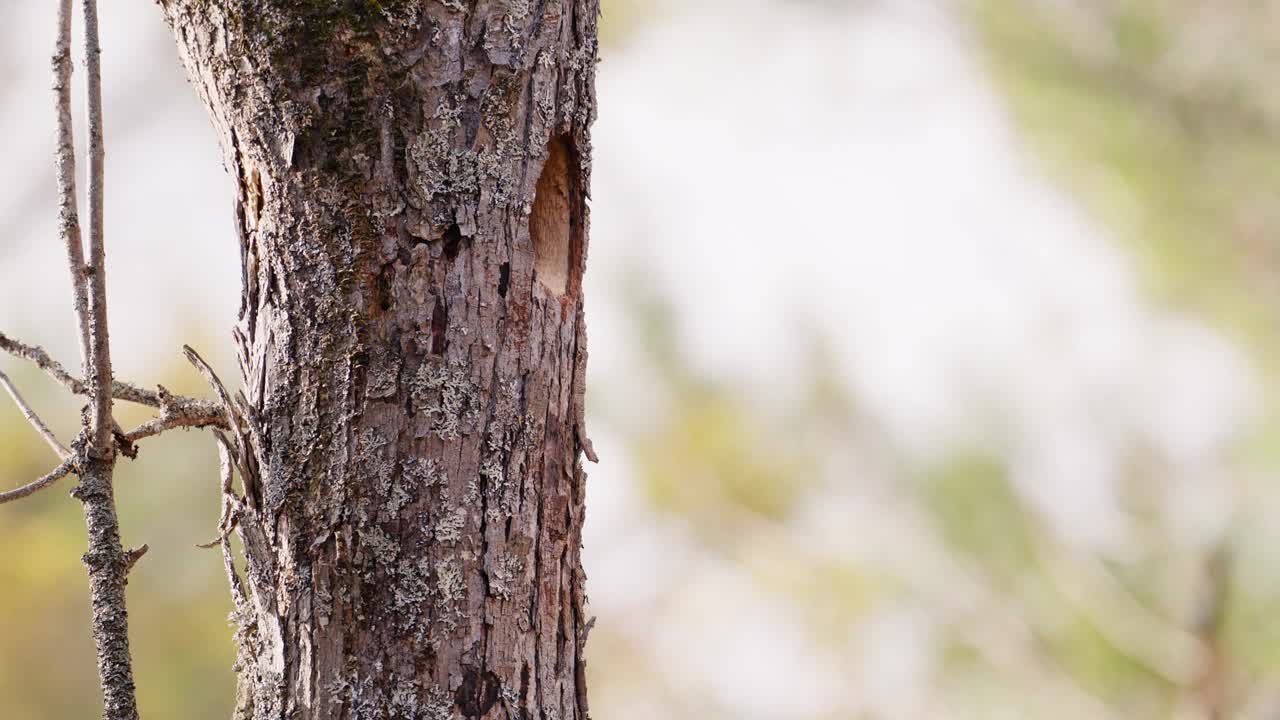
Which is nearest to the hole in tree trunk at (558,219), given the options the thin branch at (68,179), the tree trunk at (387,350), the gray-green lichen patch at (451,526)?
the tree trunk at (387,350)

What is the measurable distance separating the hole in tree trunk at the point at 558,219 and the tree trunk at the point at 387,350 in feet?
0.09

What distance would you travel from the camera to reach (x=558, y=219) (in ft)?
1.88

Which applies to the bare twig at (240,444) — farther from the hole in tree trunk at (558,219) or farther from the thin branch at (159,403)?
the hole in tree trunk at (558,219)

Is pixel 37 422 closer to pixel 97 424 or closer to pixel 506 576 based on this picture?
pixel 97 424

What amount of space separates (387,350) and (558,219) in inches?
4.9

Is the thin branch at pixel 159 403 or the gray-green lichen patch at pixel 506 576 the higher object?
the thin branch at pixel 159 403

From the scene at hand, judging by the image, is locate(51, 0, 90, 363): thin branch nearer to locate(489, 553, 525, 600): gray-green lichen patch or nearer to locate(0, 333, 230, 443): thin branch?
locate(0, 333, 230, 443): thin branch

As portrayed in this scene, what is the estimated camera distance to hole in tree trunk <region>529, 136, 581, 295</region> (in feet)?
1.85

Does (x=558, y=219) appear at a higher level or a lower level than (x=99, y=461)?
higher

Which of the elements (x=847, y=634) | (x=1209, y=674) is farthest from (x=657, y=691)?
(x=1209, y=674)

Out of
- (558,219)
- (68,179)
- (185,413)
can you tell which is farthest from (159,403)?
(558,219)

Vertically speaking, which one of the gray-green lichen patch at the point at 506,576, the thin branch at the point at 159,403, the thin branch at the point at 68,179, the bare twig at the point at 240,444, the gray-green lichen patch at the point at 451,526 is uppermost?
the thin branch at the point at 68,179

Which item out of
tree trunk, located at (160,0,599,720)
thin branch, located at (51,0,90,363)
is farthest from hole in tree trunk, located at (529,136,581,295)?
thin branch, located at (51,0,90,363)

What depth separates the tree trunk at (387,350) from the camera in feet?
1.66
